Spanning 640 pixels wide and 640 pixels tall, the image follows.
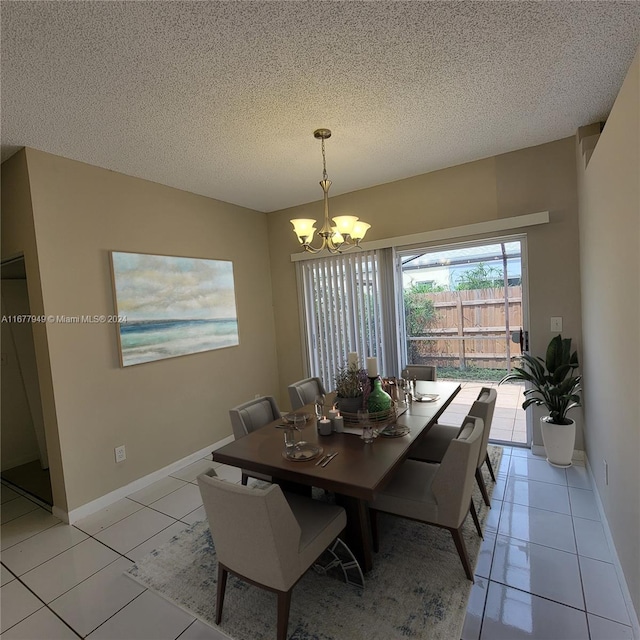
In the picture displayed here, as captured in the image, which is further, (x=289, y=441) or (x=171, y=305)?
(x=171, y=305)

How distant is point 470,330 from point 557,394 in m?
1.90

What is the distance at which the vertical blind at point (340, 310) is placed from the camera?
3980mm

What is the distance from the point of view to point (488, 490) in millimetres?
2709

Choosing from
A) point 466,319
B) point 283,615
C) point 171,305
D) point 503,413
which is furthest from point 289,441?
point 466,319

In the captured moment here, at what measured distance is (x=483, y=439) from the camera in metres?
2.21

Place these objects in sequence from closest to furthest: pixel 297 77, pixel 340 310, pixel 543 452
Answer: pixel 297 77 → pixel 543 452 → pixel 340 310

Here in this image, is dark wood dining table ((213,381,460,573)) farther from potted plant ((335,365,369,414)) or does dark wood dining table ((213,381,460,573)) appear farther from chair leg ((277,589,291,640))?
chair leg ((277,589,291,640))

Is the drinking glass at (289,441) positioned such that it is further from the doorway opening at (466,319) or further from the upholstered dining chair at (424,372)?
the doorway opening at (466,319)

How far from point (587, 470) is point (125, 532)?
3533 mm

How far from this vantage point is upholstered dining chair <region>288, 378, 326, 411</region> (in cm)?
305

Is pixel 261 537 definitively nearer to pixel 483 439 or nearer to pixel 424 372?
pixel 483 439

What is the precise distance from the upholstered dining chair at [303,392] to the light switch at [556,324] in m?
2.11

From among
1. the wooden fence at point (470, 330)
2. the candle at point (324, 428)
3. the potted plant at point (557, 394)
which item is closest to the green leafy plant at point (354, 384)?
the candle at point (324, 428)

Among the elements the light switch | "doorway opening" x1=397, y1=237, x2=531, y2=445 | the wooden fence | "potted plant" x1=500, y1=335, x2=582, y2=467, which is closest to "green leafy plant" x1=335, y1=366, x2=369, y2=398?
"potted plant" x1=500, y1=335, x2=582, y2=467
